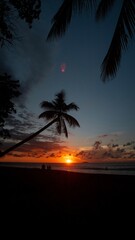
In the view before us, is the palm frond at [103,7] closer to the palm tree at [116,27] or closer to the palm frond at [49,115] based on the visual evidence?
the palm tree at [116,27]

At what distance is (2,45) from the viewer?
418cm

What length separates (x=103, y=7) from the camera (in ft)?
16.7

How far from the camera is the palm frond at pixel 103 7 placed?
16.5 feet

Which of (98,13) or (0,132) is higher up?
(98,13)

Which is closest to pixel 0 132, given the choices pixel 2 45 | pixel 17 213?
pixel 2 45

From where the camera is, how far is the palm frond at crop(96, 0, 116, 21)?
5.02 metres

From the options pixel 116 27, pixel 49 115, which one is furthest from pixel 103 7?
pixel 49 115

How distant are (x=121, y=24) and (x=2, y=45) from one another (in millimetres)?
2834

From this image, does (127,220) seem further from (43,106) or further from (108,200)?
(43,106)

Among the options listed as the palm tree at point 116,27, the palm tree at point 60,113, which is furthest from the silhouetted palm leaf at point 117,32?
the palm tree at point 60,113

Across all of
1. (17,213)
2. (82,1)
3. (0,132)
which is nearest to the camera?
(17,213)

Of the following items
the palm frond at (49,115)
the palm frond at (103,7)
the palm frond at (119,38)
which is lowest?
the palm frond at (119,38)

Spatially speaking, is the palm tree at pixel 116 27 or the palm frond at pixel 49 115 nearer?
the palm tree at pixel 116 27

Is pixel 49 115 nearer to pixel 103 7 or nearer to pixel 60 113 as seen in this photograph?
pixel 60 113
